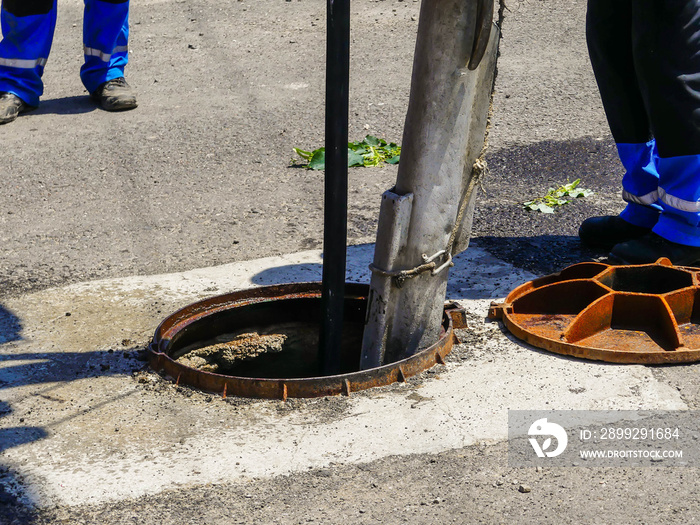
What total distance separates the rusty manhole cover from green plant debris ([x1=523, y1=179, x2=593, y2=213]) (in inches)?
36.2

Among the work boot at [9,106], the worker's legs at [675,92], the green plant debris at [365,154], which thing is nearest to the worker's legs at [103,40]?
the work boot at [9,106]

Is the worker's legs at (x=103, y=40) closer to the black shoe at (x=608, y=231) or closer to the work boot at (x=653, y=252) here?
the black shoe at (x=608, y=231)

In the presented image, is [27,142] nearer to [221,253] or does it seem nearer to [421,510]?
[221,253]

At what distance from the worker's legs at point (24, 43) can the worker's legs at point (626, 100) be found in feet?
11.1

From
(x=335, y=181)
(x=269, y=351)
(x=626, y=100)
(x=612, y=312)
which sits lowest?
(x=269, y=351)

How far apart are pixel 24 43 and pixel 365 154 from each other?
2.28 metres

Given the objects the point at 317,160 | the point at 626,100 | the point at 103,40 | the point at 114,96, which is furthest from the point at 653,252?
the point at 103,40

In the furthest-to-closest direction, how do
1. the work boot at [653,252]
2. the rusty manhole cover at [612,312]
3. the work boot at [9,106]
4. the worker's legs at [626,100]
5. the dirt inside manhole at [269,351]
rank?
the work boot at [9,106], the worker's legs at [626,100], the work boot at [653,252], the dirt inside manhole at [269,351], the rusty manhole cover at [612,312]

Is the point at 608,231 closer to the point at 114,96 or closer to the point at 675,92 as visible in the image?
the point at 675,92

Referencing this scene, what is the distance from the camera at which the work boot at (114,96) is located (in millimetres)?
5324

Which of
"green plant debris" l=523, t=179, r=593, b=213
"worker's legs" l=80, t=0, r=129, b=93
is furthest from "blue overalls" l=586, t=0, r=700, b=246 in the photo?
"worker's legs" l=80, t=0, r=129, b=93

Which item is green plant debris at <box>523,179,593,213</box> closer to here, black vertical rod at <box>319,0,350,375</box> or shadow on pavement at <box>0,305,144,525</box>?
black vertical rod at <box>319,0,350,375</box>

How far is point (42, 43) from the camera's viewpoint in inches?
208

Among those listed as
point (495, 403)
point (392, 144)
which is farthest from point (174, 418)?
point (392, 144)
